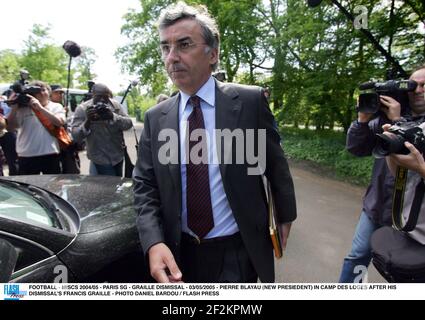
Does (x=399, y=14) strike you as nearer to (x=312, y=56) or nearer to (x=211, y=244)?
(x=312, y=56)

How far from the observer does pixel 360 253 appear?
7.21ft

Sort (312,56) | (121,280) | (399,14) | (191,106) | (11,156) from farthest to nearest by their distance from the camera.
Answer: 1. (312,56)
2. (399,14)
3. (11,156)
4. (121,280)
5. (191,106)

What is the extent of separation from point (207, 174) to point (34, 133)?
9.54 ft

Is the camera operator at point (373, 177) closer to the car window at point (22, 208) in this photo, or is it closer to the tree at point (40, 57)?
the car window at point (22, 208)

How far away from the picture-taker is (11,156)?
18.0 ft

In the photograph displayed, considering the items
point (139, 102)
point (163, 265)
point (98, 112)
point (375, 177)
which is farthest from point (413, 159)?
point (139, 102)

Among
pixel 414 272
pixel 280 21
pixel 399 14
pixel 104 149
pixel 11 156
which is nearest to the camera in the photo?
pixel 414 272

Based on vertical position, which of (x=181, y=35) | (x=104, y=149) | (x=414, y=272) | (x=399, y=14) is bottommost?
(x=414, y=272)

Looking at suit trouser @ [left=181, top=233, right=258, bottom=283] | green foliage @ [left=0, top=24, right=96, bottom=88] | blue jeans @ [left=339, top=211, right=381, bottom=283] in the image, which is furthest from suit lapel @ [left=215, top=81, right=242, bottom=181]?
green foliage @ [left=0, top=24, right=96, bottom=88]

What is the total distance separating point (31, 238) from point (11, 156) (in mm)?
4696

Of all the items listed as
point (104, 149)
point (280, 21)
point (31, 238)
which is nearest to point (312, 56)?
point (280, 21)

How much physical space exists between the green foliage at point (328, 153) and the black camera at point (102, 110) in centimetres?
486

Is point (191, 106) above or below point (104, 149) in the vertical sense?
above

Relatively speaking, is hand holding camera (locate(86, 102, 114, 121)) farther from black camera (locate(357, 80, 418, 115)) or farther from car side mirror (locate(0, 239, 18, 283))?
black camera (locate(357, 80, 418, 115))
